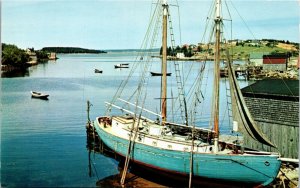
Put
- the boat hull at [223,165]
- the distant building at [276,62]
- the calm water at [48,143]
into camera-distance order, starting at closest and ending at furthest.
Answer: the boat hull at [223,165]
the calm water at [48,143]
the distant building at [276,62]

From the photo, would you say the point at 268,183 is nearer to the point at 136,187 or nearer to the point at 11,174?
the point at 136,187

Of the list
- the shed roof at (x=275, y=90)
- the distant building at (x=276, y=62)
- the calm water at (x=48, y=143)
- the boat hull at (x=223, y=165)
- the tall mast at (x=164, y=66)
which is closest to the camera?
the boat hull at (x=223, y=165)

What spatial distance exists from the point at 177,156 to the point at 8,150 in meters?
14.6

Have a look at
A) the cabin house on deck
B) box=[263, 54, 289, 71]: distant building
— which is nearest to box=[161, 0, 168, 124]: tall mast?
the cabin house on deck

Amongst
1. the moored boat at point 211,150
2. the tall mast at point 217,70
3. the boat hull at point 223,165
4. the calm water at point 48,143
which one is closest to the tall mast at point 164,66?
the moored boat at point 211,150

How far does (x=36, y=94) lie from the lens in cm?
5781

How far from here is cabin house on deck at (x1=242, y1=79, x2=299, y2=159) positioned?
2231 cm

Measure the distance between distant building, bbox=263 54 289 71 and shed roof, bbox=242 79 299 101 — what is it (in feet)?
166

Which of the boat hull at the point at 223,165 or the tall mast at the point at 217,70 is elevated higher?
the tall mast at the point at 217,70

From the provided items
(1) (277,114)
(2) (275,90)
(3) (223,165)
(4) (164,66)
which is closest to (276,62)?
(4) (164,66)

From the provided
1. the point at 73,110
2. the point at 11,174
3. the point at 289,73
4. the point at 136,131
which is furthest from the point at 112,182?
the point at 289,73

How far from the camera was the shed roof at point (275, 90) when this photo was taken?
22469 mm

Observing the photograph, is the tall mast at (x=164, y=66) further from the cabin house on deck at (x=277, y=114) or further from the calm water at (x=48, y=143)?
the cabin house on deck at (x=277, y=114)

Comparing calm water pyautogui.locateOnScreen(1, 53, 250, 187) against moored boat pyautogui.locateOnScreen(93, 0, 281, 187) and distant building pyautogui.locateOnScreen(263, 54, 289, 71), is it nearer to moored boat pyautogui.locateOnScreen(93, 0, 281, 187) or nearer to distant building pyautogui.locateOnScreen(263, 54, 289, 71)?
moored boat pyautogui.locateOnScreen(93, 0, 281, 187)
